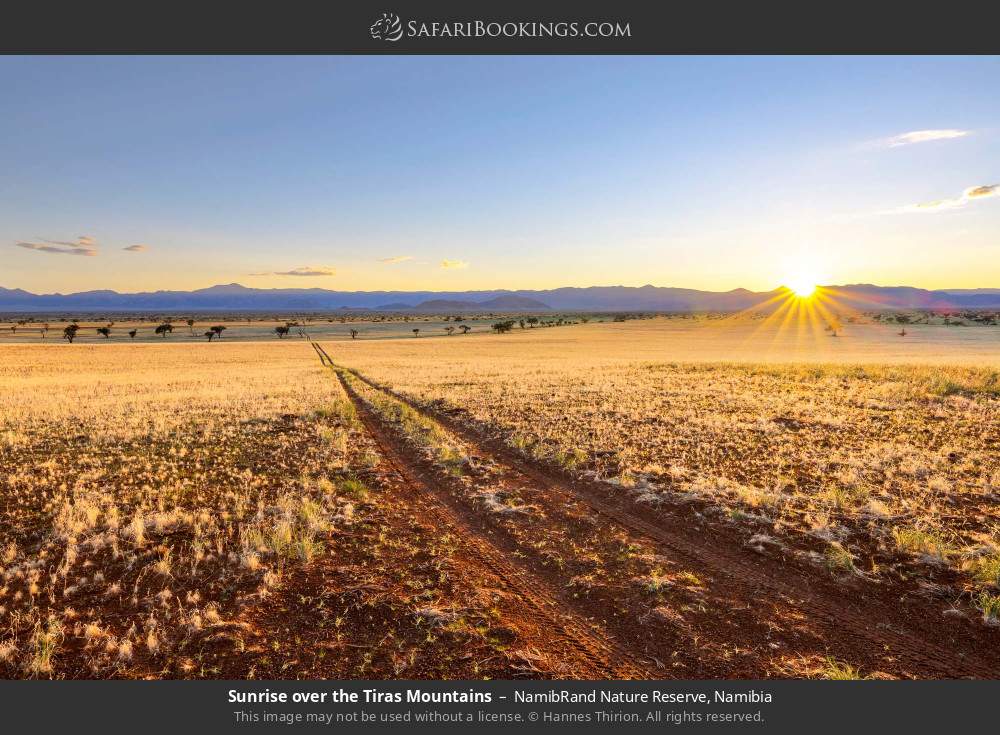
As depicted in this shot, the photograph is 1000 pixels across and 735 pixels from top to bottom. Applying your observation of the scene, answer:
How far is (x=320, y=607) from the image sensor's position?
6418 mm

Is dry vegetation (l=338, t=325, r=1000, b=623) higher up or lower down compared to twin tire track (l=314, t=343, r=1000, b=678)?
higher up

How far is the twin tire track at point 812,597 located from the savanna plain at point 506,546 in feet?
0.11

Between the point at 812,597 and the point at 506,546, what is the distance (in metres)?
4.44

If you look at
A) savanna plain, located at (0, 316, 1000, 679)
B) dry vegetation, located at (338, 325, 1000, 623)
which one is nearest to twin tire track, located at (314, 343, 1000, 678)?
savanna plain, located at (0, 316, 1000, 679)

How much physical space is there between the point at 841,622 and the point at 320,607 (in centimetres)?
668

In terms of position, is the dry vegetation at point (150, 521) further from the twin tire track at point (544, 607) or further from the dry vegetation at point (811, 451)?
the dry vegetation at point (811, 451)

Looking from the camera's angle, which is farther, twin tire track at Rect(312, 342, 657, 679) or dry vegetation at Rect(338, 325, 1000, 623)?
dry vegetation at Rect(338, 325, 1000, 623)

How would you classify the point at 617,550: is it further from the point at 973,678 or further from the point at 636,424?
the point at 636,424

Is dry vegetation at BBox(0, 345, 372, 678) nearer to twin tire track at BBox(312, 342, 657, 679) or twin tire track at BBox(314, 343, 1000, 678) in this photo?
twin tire track at BBox(312, 342, 657, 679)

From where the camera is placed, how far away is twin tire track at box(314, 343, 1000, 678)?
532 cm

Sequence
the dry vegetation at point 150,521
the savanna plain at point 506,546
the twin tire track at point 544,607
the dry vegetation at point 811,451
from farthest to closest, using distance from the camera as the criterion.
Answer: the dry vegetation at point 811,451
the dry vegetation at point 150,521
the savanna plain at point 506,546
the twin tire track at point 544,607

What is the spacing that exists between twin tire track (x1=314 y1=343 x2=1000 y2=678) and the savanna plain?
3 centimetres

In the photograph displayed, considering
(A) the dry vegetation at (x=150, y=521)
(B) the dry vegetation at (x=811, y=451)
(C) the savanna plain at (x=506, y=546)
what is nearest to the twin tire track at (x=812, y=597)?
(C) the savanna plain at (x=506, y=546)

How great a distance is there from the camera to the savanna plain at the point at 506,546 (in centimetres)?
547
